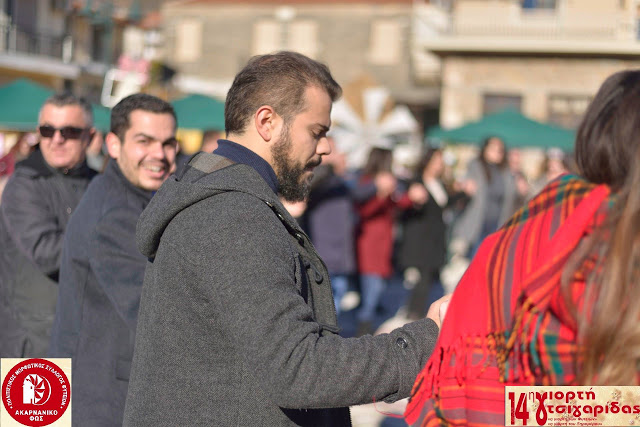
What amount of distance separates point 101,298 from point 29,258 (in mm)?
856

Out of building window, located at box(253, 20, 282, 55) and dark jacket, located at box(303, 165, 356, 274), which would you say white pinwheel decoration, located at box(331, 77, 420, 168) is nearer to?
dark jacket, located at box(303, 165, 356, 274)

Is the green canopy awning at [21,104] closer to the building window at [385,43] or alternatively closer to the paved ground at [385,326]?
the paved ground at [385,326]

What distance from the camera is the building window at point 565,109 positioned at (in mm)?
23062

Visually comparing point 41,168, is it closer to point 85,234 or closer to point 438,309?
point 85,234

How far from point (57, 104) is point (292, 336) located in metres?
2.95

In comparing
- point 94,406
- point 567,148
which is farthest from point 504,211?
point 94,406

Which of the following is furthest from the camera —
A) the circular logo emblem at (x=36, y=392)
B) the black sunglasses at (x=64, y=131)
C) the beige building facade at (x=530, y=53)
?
the beige building facade at (x=530, y=53)

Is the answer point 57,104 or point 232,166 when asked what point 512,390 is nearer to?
point 232,166

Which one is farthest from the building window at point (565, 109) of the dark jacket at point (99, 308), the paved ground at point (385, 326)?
the dark jacket at point (99, 308)

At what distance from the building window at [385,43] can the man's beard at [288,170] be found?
37.5 metres

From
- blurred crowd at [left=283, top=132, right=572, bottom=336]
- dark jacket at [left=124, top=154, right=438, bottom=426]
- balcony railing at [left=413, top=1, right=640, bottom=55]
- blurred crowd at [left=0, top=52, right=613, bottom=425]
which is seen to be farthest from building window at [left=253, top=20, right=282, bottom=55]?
dark jacket at [left=124, top=154, right=438, bottom=426]

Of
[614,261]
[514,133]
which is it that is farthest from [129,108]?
[514,133]

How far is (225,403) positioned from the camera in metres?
1.98

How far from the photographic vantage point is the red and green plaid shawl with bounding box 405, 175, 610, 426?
157 centimetres
